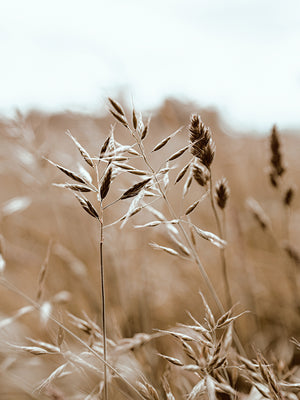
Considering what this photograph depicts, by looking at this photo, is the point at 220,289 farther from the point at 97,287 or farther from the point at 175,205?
the point at 175,205

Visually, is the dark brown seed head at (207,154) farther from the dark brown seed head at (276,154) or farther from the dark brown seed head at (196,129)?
the dark brown seed head at (276,154)

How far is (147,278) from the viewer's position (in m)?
1.57

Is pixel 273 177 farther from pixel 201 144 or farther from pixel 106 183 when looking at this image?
pixel 106 183

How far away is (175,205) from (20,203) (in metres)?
1.23

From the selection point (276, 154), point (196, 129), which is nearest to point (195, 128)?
point (196, 129)

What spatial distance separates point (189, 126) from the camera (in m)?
0.57

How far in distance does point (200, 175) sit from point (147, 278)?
102 centimetres

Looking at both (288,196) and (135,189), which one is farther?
(288,196)

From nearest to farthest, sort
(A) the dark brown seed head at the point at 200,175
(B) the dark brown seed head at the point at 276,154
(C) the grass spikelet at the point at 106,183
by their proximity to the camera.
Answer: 1. (C) the grass spikelet at the point at 106,183
2. (A) the dark brown seed head at the point at 200,175
3. (B) the dark brown seed head at the point at 276,154

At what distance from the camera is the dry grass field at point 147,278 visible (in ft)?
1.84

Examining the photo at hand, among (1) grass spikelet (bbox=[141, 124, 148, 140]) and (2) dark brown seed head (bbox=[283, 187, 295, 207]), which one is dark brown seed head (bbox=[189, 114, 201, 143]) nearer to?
(1) grass spikelet (bbox=[141, 124, 148, 140])

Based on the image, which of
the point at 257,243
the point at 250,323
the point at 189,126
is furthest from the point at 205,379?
the point at 257,243

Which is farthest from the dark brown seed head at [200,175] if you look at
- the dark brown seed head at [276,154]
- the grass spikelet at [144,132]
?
the dark brown seed head at [276,154]

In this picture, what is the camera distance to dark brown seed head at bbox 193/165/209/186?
0.64 meters
